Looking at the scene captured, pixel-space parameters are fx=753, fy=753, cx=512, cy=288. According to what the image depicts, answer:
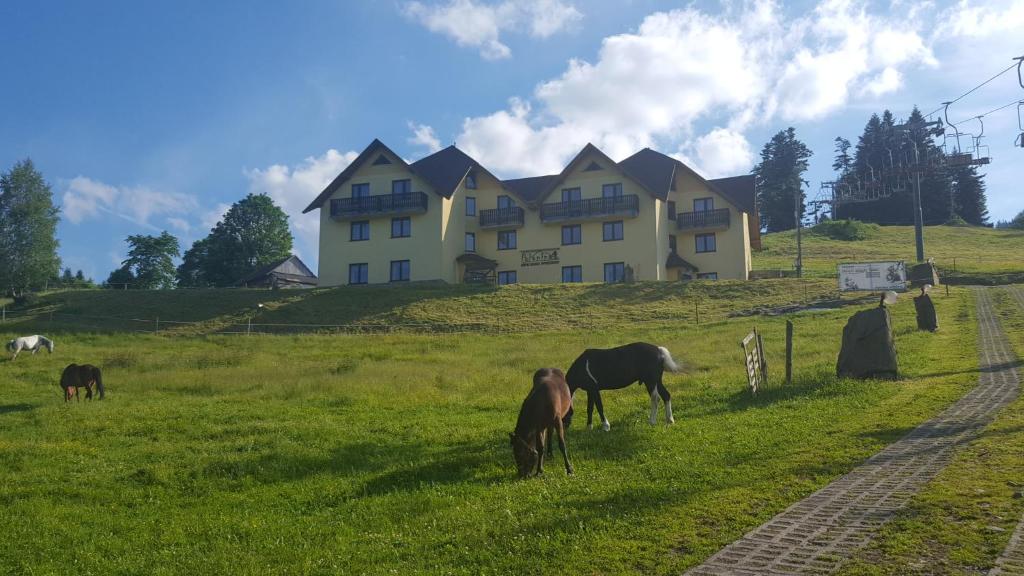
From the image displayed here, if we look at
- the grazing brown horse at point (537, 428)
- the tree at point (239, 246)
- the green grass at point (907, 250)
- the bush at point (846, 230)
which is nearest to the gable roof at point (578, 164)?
the green grass at point (907, 250)

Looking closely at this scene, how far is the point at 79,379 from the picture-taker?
79.0ft

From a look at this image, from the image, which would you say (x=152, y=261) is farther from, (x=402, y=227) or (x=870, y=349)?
(x=870, y=349)

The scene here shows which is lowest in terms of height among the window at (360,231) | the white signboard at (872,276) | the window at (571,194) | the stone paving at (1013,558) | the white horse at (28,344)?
the stone paving at (1013,558)

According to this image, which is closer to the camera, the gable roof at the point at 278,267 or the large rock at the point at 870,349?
the large rock at the point at 870,349

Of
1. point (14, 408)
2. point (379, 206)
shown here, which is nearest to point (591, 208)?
point (379, 206)

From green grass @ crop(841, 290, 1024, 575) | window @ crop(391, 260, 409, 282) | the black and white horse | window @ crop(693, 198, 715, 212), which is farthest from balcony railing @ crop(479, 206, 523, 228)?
green grass @ crop(841, 290, 1024, 575)

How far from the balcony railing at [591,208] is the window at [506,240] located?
10.9 ft

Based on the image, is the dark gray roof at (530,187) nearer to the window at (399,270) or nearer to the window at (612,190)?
the window at (612,190)

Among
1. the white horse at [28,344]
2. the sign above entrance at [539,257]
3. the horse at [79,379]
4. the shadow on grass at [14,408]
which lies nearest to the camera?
the shadow on grass at [14,408]

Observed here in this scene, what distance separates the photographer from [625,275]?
191 ft

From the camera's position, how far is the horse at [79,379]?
23.9 m

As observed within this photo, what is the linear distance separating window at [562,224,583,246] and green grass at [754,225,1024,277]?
844 inches

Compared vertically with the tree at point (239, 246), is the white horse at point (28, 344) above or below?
below

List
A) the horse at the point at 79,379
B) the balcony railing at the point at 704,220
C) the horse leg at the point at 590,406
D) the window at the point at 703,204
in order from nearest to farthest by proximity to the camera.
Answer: the horse leg at the point at 590,406
the horse at the point at 79,379
the balcony railing at the point at 704,220
the window at the point at 703,204
